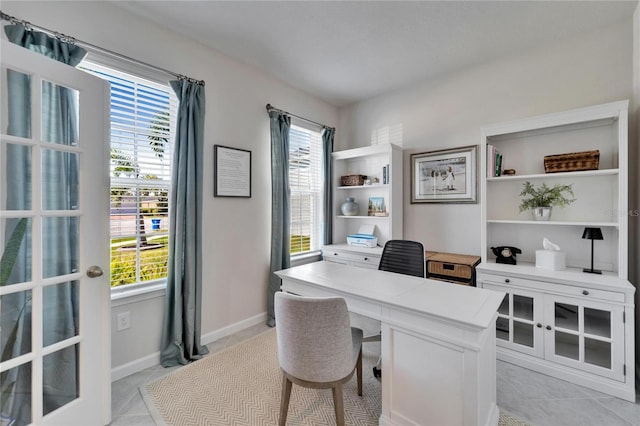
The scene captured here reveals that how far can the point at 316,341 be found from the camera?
1361mm

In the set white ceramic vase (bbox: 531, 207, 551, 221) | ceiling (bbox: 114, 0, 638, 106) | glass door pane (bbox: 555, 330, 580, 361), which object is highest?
ceiling (bbox: 114, 0, 638, 106)

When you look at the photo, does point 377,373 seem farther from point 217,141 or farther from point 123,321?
point 217,141

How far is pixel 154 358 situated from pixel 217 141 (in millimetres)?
2028

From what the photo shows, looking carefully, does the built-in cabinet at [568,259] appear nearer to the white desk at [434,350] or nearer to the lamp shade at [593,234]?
the lamp shade at [593,234]

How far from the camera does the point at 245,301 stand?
9.75ft

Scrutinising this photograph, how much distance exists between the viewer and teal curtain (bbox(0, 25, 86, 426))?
134 centimetres

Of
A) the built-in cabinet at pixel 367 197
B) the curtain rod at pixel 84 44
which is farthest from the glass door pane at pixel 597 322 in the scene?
the curtain rod at pixel 84 44

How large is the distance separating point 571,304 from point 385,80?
2879mm

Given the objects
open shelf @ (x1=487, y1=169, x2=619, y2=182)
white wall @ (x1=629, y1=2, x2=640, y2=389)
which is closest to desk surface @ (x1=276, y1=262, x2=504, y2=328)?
open shelf @ (x1=487, y1=169, x2=619, y2=182)

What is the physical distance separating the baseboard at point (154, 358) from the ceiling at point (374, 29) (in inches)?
110

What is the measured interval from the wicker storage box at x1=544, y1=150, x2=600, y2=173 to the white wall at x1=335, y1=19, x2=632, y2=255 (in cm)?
58

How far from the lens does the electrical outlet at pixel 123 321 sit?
2.10 m

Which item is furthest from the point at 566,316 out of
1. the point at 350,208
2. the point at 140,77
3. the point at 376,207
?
the point at 140,77

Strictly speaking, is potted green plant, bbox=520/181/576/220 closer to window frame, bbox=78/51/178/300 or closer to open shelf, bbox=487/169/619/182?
open shelf, bbox=487/169/619/182
